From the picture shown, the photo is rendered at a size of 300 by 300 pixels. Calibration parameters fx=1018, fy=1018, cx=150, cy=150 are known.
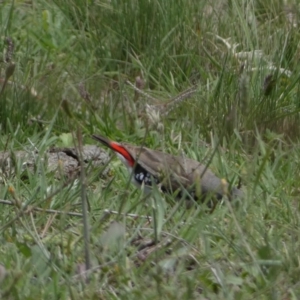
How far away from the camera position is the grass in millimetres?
3412

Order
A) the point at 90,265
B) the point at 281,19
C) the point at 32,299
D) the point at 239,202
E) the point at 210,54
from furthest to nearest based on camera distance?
the point at 281,19 → the point at 210,54 → the point at 239,202 → the point at 90,265 → the point at 32,299

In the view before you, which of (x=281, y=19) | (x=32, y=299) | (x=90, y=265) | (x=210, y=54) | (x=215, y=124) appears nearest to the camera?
(x=32, y=299)

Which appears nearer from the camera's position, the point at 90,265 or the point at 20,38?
the point at 90,265

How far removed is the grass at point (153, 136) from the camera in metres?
3.41

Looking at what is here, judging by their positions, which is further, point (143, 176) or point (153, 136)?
point (153, 136)

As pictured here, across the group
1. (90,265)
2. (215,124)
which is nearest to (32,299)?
(90,265)

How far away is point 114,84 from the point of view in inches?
244

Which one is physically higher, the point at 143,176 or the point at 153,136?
the point at 143,176

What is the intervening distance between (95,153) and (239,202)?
4.02 ft

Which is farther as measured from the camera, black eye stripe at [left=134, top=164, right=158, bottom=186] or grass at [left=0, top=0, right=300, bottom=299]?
black eye stripe at [left=134, top=164, right=158, bottom=186]

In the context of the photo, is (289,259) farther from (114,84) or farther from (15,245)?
(114,84)

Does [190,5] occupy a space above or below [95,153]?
above

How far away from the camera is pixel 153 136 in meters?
5.34

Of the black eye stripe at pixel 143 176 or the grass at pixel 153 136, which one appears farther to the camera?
the black eye stripe at pixel 143 176
